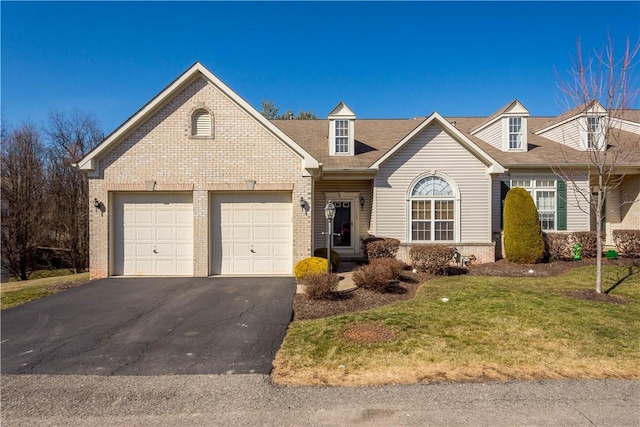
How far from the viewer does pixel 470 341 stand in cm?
555

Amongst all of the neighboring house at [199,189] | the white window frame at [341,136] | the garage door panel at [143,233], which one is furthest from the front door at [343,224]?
the garage door panel at [143,233]

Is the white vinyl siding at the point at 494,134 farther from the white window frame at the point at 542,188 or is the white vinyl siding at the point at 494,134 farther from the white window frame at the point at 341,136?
the white window frame at the point at 341,136

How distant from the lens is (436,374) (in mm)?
4469

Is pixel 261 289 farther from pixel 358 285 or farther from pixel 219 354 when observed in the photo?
pixel 219 354

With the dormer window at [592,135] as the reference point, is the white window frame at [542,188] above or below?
below

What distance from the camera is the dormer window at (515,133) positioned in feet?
49.2

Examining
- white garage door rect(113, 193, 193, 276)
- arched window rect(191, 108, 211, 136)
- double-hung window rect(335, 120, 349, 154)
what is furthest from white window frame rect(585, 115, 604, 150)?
white garage door rect(113, 193, 193, 276)

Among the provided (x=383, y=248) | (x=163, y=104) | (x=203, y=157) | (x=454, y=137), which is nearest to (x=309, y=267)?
(x=383, y=248)

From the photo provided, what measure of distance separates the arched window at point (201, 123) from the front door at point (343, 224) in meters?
6.22

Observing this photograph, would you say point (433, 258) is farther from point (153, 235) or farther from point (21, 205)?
point (21, 205)

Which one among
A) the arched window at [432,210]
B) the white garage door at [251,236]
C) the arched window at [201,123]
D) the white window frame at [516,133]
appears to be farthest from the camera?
the white window frame at [516,133]

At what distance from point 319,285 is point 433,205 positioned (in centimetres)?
706

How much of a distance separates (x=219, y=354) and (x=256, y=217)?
19.5 ft

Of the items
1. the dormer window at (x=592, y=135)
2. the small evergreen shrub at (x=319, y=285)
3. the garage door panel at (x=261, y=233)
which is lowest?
the small evergreen shrub at (x=319, y=285)
